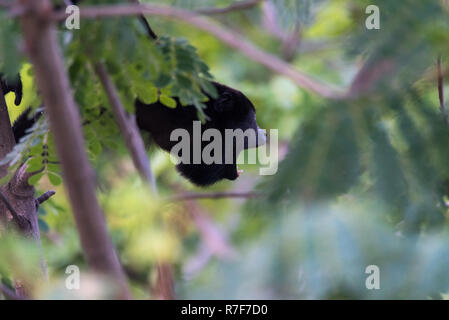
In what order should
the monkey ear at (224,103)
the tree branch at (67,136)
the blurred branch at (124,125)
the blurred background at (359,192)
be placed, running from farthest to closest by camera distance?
the monkey ear at (224,103), the blurred branch at (124,125), the blurred background at (359,192), the tree branch at (67,136)

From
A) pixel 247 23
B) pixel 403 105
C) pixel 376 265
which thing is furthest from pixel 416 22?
pixel 247 23

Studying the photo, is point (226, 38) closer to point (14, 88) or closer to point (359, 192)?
point (359, 192)

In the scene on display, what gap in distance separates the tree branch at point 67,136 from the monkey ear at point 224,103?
148 centimetres

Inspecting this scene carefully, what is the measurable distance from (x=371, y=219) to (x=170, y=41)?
3.01ft

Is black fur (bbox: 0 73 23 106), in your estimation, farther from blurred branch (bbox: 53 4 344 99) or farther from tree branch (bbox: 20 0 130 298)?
tree branch (bbox: 20 0 130 298)

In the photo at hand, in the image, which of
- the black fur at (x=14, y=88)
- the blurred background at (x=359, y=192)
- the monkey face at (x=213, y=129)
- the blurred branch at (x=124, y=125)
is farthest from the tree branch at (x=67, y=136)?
the monkey face at (x=213, y=129)

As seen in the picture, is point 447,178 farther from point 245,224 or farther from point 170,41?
point 170,41

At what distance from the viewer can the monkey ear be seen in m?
2.71

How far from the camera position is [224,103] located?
107 inches

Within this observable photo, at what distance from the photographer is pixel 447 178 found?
5.48ft

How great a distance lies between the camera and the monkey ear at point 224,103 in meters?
2.71

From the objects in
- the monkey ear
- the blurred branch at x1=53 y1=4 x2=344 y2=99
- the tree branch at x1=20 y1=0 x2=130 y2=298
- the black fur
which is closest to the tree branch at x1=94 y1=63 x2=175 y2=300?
the blurred branch at x1=53 y1=4 x2=344 y2=99

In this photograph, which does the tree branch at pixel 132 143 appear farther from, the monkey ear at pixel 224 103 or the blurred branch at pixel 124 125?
the monkey ear at pixel 224 103

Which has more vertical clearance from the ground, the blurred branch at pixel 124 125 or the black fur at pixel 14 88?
the black fur at pixel 14 88
